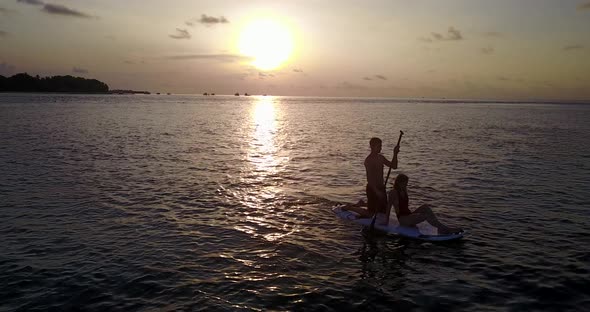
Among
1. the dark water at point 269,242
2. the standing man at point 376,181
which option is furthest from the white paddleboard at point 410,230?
the standing man at point 376,181

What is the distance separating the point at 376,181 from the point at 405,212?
156cm

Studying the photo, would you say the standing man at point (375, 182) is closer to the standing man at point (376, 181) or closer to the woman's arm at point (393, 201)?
the standing man at point (376, 181)

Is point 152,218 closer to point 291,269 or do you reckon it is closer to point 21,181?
point 291,269

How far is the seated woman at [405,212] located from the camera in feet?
45.7

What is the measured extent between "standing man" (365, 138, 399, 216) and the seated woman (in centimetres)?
60

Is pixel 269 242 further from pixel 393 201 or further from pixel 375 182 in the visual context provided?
pixel 393 201

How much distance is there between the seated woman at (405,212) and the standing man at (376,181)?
0.60 meters

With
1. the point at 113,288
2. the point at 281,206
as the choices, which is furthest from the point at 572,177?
the point at 113,288

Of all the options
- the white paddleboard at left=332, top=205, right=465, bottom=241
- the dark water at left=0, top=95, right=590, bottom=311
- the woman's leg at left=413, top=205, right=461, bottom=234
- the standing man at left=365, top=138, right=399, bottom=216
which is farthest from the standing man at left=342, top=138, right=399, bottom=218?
the woman's leg at left=413, top=205, right=461, bottom=234

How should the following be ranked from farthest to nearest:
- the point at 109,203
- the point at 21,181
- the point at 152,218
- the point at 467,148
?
1. the point at 467,148
2. the point at 21,181
3. the point at 109,203
4. the point at 152,218

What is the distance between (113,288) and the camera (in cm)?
1037

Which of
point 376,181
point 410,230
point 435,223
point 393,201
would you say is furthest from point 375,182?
point 435,223

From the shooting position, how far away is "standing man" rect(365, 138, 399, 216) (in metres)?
14.9

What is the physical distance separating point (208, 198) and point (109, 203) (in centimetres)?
440
